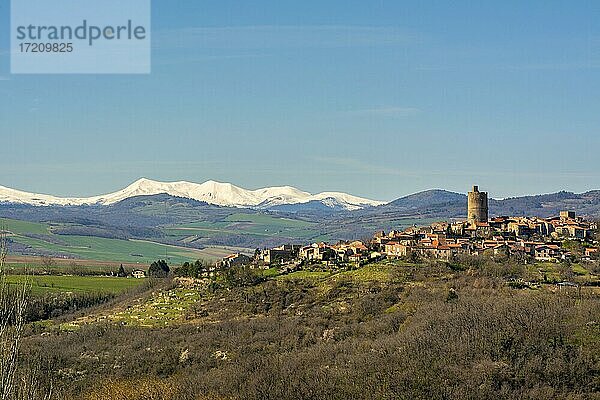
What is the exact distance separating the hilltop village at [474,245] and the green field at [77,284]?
36.6 feet

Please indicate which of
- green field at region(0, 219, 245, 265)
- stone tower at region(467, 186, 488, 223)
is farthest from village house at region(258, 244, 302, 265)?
green field at region(0, 219, 245, 265)

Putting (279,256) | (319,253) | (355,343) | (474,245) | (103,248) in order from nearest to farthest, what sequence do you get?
1. (355,343)
2. (474,245)
3. (319,253)
4. (279,256)
5. (103,248)

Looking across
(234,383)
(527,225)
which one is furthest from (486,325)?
(527,225)

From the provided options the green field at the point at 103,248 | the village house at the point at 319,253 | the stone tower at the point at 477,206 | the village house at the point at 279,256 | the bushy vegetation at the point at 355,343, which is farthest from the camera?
the green field at the point at 103,248

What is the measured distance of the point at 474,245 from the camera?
205 ft

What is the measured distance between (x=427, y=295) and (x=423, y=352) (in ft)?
53.1

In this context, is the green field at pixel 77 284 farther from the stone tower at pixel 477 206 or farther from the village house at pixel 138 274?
the stone tower at pixel 477 206

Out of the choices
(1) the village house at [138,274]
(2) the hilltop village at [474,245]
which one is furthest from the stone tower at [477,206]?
(1) the village house at [138,274]

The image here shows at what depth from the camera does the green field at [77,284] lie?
241 feet

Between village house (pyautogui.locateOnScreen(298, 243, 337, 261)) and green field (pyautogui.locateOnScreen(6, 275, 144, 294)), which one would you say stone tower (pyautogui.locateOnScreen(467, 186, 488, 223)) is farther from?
green field (pyautogui.locateOnScreen(6, 275, 144, 294))

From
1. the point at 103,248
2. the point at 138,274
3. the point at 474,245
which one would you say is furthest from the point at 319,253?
the point at 103,248

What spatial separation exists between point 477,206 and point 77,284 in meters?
41.8

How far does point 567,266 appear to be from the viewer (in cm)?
5322

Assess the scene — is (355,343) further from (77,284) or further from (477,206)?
(77,284)
